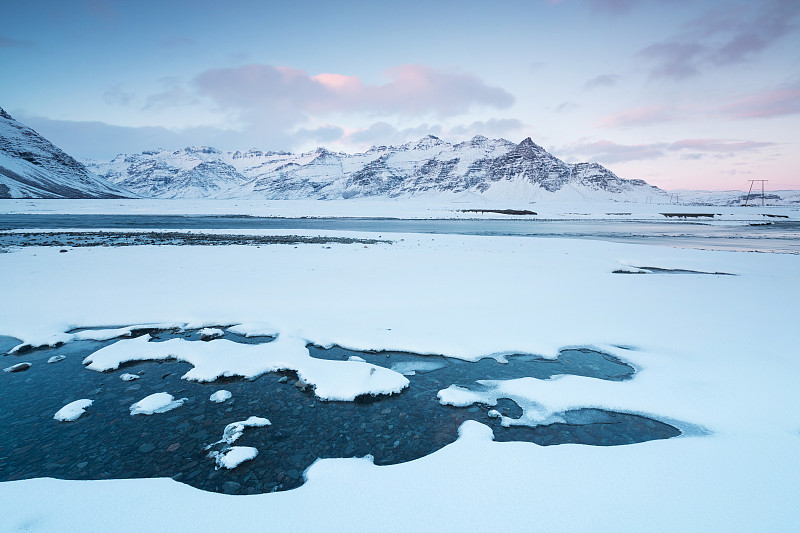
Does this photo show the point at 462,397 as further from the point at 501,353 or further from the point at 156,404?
the point at 156,404

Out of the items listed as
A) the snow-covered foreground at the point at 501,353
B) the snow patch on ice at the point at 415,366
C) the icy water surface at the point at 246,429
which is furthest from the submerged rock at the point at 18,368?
the snow patch on ice at the point at 415,366

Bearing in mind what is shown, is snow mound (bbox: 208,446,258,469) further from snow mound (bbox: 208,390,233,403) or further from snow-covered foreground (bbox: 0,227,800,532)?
snow mound (bbox: 208,390,233,403)

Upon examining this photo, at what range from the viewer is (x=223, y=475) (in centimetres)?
405

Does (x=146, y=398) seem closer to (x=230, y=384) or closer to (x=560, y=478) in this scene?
(x=230, y=384)

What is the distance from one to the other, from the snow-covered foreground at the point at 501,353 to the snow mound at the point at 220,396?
188 centimetres

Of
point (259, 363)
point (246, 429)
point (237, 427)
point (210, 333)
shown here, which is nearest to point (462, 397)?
point (246, 429)

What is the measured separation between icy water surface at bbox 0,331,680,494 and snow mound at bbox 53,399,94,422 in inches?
3.6

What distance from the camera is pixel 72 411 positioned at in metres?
5.20

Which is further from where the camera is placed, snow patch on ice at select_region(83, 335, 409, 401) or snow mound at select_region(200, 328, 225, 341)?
snow mound at select_region(200, 328, 225, 341)

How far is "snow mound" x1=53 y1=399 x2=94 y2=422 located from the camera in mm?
5086

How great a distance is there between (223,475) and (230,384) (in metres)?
2.37

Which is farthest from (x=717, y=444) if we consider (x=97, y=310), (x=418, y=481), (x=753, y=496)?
(x=97, y=310)

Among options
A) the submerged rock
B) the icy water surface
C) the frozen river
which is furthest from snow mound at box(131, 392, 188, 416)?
the frozen river

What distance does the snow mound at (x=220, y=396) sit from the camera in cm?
569
